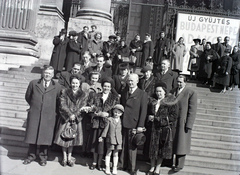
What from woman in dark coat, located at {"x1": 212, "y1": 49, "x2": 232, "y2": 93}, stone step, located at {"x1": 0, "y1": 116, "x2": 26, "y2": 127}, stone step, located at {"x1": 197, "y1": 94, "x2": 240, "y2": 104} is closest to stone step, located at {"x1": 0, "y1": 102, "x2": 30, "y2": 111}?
stone step, located at {"x1": 0, "y1": 116, "x2": 26, "y2": 127}

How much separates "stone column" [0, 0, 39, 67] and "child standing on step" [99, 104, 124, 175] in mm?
7025

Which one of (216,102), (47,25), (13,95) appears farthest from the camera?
(47,25)

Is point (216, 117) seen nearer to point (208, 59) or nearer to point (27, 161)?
point (208, 59)

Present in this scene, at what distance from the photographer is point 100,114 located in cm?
499

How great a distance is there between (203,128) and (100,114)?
319 cm

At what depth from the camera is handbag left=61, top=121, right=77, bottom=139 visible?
4.96 metres

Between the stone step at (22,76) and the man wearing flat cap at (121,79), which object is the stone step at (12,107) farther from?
the man wearing flat cap at (121,79)

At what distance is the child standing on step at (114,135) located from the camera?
4.93 meters

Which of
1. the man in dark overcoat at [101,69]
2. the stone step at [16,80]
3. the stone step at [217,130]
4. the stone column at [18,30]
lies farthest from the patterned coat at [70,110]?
the stone column at [18,30]

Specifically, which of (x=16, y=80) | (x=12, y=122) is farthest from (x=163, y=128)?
(x=16, y=80)

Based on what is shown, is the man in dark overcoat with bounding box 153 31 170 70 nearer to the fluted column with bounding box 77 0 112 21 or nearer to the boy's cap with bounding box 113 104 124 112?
the fluted column with bounding box 77 0 112 21

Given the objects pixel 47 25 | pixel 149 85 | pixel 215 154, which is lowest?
pixel 215 154

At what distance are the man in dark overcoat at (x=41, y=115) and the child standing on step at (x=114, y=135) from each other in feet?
3.33

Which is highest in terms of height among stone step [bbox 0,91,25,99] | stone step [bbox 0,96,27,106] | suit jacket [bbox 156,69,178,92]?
suit jacket [bbox 156,69,178,92]
